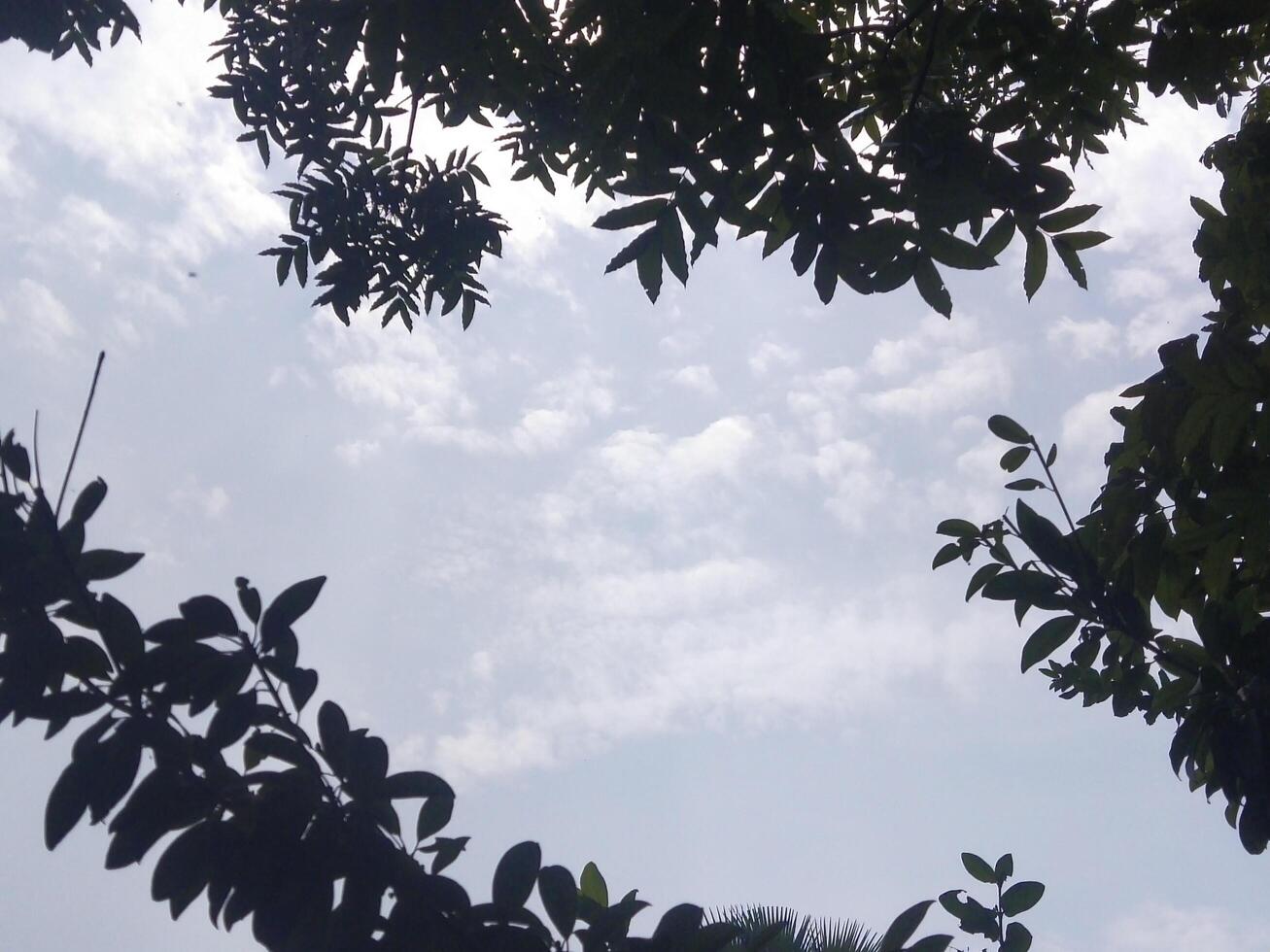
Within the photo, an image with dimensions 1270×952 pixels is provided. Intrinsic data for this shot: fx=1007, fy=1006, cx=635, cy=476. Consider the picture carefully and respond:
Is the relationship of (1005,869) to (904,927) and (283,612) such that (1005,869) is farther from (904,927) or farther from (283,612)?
(283,612)

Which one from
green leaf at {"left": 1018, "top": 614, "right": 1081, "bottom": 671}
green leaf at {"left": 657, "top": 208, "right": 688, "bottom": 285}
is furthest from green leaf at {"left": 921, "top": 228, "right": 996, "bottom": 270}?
green leaf at {"left": 1018, "top": 614, "right": 1081, "bottom": 671}

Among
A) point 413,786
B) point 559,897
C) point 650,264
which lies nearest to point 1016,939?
point 559,897

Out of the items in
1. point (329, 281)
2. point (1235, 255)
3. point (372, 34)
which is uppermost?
point (329, 281)

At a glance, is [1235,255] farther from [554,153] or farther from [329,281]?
[329,281]

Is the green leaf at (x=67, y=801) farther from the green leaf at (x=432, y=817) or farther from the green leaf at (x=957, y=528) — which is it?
Answer: the green leaf at (x=957, y=528)

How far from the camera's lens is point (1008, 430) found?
3.69 meters

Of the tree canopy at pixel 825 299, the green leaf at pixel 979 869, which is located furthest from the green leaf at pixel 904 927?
the green leaf at pixel 979 869

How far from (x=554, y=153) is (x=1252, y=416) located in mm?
3138

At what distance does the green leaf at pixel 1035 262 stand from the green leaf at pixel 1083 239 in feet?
0.23

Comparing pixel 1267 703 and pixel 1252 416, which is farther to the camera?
pixel 1252 416

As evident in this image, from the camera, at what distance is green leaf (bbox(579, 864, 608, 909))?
1.85m

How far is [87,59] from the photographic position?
471 cm

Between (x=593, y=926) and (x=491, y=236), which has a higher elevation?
(x=491, y=236)

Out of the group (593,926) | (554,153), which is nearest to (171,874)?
(593,926)
